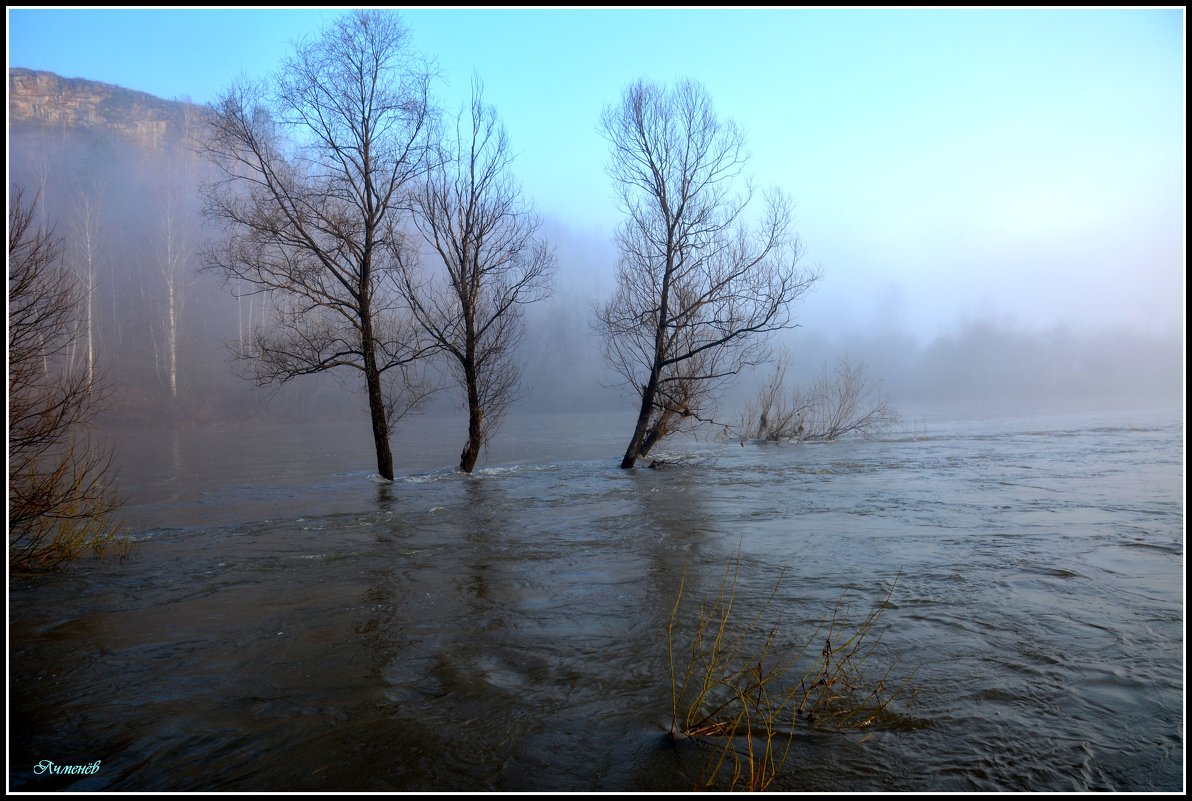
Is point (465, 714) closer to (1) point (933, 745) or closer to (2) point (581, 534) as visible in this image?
(1) point (933, 745)

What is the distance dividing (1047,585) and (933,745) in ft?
14.3

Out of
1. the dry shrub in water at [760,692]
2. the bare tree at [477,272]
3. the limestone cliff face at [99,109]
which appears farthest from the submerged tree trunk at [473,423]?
the limestone cliff face at [99,109]

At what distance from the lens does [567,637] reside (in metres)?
5.84

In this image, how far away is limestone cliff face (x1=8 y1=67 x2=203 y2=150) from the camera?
5481 centimetres

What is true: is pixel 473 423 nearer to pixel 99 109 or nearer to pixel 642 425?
pixel 642 425

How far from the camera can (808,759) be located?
3785 millimetres

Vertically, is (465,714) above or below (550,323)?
below

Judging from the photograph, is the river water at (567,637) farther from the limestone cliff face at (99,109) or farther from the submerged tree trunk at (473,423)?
the limestone cliff face at (99,109)

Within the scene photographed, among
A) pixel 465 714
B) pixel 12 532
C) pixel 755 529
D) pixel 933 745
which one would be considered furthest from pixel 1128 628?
pixel 12 532
